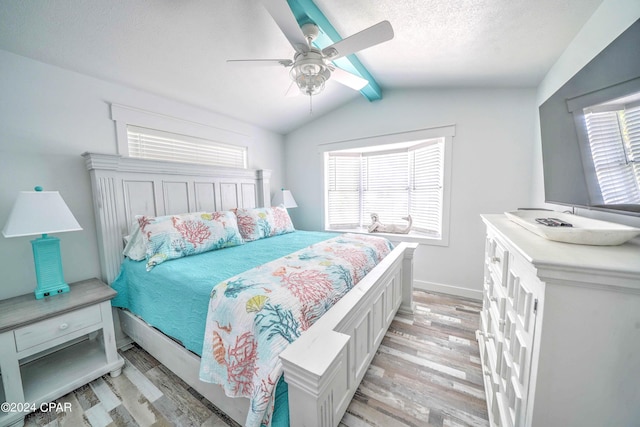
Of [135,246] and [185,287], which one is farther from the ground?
[135,246]

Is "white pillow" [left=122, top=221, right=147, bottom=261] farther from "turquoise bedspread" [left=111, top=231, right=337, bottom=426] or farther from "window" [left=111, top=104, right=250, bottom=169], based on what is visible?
"window" [left=111, top=104, right=250, bottom=169]

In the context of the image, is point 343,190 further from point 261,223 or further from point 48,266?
point 48,266

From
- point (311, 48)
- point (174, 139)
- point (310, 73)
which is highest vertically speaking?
point (311, 48)

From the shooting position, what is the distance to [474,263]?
8.56 ft

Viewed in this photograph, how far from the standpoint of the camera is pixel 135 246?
73.7 inches

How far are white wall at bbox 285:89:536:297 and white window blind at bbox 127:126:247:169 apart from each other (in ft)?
5.59

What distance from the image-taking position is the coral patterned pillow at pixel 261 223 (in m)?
2.50

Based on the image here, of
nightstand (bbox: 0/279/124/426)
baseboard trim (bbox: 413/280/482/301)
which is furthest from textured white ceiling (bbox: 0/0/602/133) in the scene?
baseboard trim (bbox: 413/280/482/301)

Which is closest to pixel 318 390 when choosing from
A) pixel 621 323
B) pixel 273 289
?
pixel 273 289

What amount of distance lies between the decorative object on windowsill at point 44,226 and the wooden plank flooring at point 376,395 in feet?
2.55

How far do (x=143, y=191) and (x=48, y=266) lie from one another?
0.85 meters

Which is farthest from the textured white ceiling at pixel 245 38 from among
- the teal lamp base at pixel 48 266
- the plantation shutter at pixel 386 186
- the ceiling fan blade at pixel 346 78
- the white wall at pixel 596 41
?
the teal lamp base at pixel 48 266

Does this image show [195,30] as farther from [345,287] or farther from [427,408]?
[427,408]

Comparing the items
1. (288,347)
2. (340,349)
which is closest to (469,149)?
(340,349)
